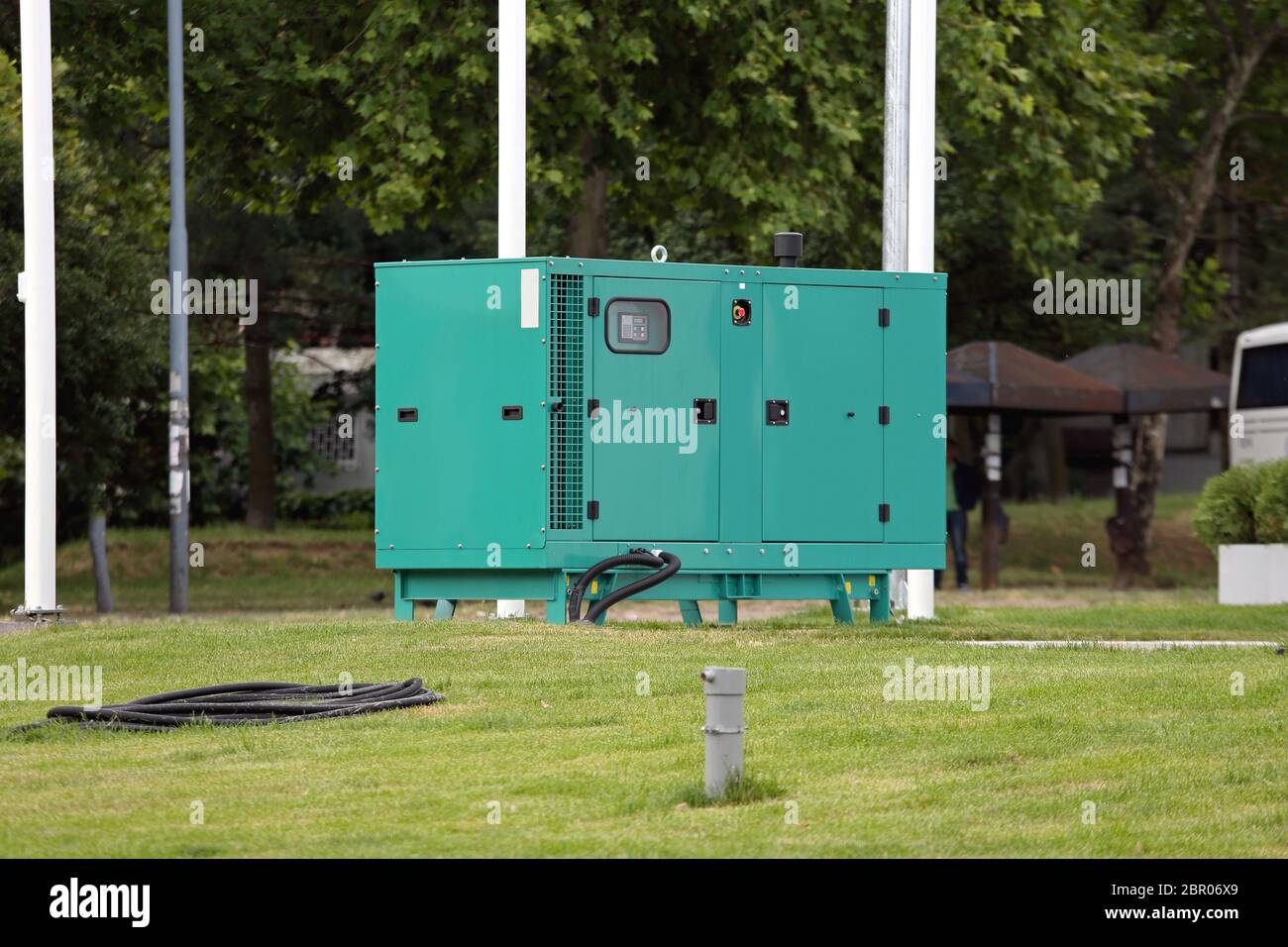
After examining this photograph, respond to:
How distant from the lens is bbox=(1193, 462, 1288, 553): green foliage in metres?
19.6

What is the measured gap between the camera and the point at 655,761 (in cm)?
867

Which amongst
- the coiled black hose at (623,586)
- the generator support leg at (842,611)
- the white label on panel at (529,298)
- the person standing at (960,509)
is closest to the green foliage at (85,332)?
the person standing at (960,509)

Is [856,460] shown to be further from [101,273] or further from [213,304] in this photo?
[213,304]

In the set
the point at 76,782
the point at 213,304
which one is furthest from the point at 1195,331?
the point at 76,782

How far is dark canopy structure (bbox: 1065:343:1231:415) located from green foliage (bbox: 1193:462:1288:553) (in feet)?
27.6

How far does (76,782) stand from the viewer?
8359mm

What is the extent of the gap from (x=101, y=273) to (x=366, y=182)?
11.6 ft

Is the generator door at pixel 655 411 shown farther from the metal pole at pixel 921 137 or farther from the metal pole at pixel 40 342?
the metal pole at pixel 40 342

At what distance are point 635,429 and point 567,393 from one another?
1.75 feet

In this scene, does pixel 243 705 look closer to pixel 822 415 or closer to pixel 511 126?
pixel 822 415

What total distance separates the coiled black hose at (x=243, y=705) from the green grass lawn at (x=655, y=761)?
0.13m

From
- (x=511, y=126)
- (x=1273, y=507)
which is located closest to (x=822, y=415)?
(x=511, y=126)

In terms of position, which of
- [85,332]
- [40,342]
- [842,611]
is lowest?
[842,611]

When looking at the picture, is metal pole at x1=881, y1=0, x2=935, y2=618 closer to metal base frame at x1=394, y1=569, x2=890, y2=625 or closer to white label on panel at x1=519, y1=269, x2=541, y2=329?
metal base frame at x1=394, y1=569, x2=890, y2=625
